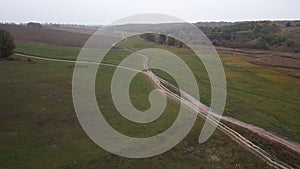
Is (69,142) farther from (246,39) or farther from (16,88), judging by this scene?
(246,39)

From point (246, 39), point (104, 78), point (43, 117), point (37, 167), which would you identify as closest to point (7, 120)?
point (43, 117)

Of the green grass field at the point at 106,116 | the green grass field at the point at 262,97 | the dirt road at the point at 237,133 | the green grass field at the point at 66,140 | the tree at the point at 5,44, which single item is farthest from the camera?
the tree at the point at 5,44

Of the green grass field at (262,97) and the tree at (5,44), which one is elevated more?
the tree at (5,44)

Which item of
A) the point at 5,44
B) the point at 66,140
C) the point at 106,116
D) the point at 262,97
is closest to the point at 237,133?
the point at 106,116

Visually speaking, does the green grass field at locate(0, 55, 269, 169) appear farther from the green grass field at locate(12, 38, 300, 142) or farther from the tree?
the tree

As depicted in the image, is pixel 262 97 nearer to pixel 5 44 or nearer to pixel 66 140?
pixel 66 140

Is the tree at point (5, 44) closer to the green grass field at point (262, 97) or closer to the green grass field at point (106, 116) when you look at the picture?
the green grass field at point (106, 116)

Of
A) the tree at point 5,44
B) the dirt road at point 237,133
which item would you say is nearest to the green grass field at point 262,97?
the dirt road at point 237,133
